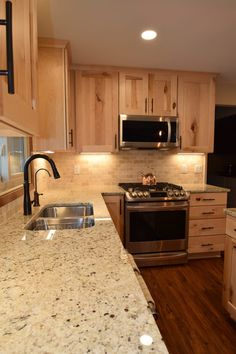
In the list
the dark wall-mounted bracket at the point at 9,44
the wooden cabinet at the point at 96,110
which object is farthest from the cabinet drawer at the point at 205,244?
the dark wall-mounted bracket at the point at 9,44

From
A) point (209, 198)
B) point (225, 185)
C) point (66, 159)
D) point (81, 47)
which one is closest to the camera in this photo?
point (81, 47)

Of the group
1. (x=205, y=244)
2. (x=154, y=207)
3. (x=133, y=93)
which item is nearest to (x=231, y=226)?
(x=154, y=207)

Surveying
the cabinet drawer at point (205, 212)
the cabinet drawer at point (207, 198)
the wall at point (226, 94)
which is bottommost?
the cabinet drawer at point (205, 212)

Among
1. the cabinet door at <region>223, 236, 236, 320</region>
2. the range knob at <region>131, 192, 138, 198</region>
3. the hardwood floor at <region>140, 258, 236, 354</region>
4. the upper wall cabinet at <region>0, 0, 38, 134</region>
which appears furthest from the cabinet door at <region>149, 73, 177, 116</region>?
the upper wall cabinet at <region>0, 0, 38, 134</region>

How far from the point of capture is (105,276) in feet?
2.35

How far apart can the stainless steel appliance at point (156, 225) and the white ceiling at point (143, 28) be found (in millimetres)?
1464

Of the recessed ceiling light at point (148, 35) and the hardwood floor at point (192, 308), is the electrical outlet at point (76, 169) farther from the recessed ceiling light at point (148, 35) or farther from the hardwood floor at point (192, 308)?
the recessed ceiling light at point (148, 35)

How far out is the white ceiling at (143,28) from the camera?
1.59m

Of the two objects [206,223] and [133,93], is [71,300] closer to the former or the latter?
[206,223]

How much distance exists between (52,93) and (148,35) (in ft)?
3.23

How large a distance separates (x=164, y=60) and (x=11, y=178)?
2.03m

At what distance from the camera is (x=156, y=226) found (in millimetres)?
2582

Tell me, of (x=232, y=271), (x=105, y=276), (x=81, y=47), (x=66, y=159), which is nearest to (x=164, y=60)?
(x=81, y=47)

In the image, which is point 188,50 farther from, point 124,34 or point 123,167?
point 123,167
